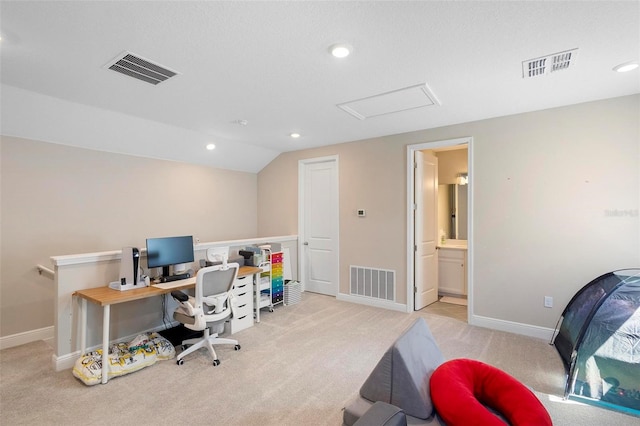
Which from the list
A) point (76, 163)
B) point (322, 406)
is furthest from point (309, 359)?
point (76, 163)

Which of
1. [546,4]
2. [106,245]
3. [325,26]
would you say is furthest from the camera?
[106,245]

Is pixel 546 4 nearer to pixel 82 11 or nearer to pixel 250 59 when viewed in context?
pixel 250 59

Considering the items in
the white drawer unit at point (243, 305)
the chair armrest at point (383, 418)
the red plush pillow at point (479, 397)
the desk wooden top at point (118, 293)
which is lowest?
the white drawer unit at point (243, 305)

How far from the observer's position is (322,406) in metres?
2.29

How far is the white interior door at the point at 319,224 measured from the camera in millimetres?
5258

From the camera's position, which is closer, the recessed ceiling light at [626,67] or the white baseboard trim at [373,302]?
the recessed ceiling light at [626,67]

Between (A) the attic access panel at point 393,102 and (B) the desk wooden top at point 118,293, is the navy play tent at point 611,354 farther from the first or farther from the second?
(B) the desk wooden top at point 118,293

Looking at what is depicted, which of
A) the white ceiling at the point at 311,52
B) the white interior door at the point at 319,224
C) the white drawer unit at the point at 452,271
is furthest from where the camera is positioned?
the white interior door at the point at 319,224

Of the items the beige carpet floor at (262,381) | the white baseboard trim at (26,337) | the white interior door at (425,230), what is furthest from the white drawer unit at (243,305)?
the white interior door at (425,230)

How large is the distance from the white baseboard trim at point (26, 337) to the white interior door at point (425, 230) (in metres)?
4.69

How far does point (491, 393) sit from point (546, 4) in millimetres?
2174

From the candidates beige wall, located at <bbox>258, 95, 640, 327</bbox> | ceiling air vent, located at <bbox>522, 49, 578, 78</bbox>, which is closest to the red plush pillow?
ceiling air vent, located at <bbox>522, 49, 578, 78</bbox>

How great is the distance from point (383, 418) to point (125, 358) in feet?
8.64

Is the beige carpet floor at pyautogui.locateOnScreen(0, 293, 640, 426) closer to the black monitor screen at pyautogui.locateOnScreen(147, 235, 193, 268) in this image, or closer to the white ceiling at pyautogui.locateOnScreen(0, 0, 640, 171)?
the black monitor screen at pyautogui.locateOnScreen(147, 235, 193, 268)
